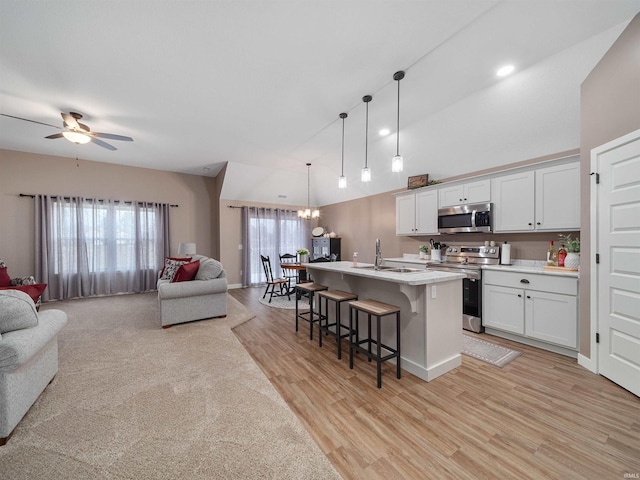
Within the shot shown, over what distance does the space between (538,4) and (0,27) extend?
4.29m

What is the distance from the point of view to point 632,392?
6.86ft

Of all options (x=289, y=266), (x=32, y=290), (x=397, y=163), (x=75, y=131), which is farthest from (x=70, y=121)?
(x=397, y=163)

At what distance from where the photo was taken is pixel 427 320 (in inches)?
91.8

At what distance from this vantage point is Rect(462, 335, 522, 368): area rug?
270cm

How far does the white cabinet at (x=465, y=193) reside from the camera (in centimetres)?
377

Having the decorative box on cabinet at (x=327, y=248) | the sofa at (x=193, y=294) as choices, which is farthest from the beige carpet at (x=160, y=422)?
the decorative box on cabinet at (x=327, y=248)

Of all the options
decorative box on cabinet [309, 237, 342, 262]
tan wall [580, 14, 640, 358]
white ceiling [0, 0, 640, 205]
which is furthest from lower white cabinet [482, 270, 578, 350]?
decorative box on cabinet [309, 237, 342, 262]

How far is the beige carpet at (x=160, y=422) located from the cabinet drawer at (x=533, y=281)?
2.97 metres

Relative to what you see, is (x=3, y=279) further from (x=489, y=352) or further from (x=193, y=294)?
(x=489, y=352)

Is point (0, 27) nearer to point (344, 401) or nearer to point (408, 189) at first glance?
point (344, 401)

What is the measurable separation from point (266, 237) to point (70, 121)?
4552mm

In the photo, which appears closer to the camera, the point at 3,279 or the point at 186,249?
the point at 3,279

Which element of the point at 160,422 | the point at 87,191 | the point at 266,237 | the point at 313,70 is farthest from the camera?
the point at 266,237

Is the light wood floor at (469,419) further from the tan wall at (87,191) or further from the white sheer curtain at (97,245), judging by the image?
the tan wall at (87,191)
